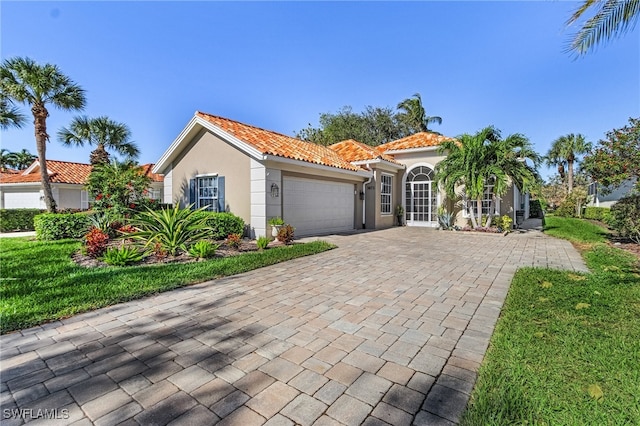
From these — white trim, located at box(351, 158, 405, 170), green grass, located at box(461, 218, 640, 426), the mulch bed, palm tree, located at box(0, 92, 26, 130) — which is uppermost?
palm tree, located at box(0, 92, 26, 130)

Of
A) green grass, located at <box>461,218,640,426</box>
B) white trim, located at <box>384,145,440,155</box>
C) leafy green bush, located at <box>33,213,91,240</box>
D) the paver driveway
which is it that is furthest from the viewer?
white trim, located at <box>384,145,440,155</box>

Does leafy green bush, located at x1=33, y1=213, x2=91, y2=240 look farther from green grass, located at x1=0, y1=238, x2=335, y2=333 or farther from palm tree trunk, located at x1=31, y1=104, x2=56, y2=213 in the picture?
palm tree trunk, located at x1=31, y1=104, x2=56, y2=213

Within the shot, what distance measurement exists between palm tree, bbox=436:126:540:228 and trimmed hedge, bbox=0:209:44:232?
22.9 metres

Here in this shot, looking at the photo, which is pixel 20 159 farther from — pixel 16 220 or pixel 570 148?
pixel 570 148

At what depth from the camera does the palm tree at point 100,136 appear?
19719mm

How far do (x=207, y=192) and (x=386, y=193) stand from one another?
9.93 metres

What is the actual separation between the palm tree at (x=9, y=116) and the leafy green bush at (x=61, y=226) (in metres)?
7.05

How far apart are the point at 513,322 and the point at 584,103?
13.9 metres

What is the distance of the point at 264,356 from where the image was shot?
9.74ft

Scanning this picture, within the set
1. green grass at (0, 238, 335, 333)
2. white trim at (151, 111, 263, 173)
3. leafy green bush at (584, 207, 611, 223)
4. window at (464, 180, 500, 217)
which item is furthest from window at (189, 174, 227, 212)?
leafy green bush at (584, 207, 611, 223)

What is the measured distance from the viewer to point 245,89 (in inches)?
709

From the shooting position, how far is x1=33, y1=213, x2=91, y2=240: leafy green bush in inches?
446

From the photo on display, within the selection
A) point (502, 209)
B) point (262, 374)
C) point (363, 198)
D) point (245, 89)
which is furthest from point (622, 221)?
point (245, 89)

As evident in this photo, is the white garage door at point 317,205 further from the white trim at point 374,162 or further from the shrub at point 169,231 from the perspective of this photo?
the shrub at point 169,231
